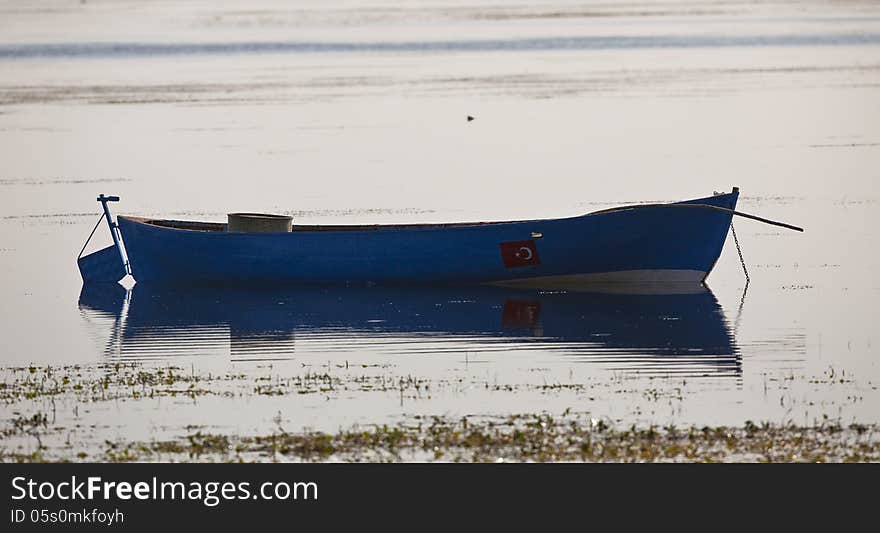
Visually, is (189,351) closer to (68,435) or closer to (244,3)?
(68,435)

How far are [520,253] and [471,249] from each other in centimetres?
56

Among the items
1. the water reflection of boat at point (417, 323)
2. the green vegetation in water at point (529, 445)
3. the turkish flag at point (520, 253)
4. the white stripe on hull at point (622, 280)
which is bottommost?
the green vegetation in water at point (529, 445)

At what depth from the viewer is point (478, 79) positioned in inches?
2298

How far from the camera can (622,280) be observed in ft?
70.3

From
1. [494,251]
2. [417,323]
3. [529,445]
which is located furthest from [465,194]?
[529,445]

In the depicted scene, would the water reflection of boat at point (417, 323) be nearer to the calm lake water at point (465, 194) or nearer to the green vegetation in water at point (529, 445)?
the calm lake water at point (465, 194)

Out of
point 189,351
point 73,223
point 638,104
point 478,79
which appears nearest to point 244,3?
point 478,79

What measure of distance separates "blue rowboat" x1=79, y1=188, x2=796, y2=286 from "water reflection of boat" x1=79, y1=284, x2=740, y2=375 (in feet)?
0.67

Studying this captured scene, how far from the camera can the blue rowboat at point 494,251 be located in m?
21.0

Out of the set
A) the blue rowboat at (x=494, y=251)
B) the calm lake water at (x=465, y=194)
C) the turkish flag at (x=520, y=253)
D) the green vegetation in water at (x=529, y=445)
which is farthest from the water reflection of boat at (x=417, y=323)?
the green vegetation in water at (x=529, y=445)

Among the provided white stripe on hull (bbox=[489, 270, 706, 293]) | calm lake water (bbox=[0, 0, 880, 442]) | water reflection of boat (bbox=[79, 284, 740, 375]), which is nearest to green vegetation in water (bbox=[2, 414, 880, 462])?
calm lake water (bbox=[0, 0, 880, 442])

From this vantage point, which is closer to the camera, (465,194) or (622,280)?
(622,280)

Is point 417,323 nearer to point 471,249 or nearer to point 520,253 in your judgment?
point 471,249

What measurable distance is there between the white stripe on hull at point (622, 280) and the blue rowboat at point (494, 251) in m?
0.01
